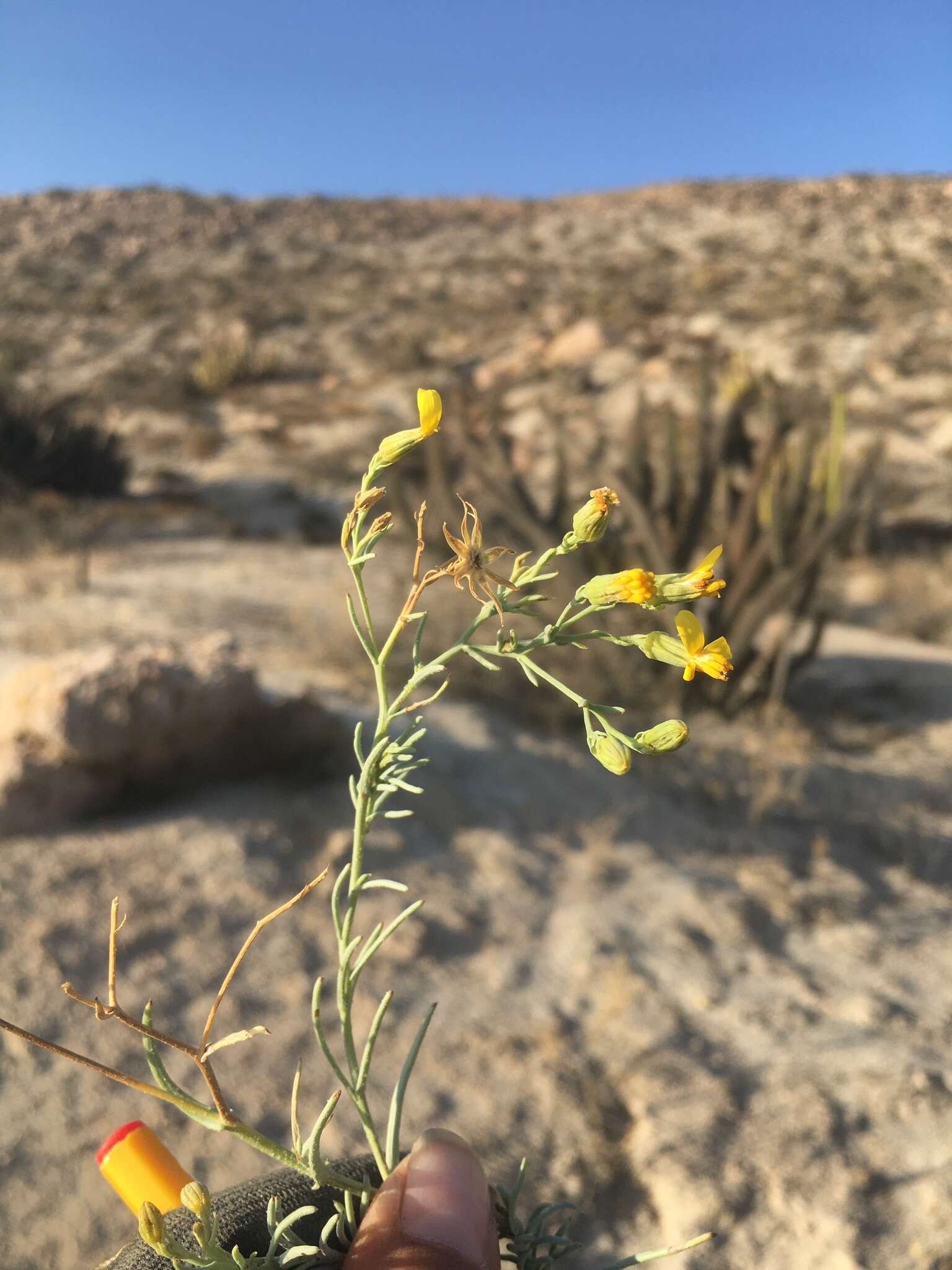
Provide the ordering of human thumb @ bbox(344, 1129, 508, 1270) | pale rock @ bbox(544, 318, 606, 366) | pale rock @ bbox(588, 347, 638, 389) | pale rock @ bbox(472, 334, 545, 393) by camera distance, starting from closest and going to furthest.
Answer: human thumb @ bbox(344, 1129, 508, 1270) → pale rock @ bbox(588, 347, 638, 389) → pale rock @ bbox(472, 334, 545, 393) → pale rock @ bbox(544, 318, 606, 366)

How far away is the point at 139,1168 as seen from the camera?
2.58 feet

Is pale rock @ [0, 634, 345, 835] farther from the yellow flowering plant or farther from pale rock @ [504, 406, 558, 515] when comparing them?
pale rock @ [504, 406, 558, 515]

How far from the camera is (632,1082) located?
75.2 inches

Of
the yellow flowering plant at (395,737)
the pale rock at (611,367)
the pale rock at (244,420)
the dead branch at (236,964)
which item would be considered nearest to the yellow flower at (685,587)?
the yellow flowering plant at (395,737)

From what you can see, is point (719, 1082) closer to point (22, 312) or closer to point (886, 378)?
point (886, 378)

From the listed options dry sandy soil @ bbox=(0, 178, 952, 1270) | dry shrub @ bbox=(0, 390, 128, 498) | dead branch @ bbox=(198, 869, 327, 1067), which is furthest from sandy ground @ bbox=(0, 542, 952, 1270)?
dry shrub @ bbox=(0, 390, 128, 498)

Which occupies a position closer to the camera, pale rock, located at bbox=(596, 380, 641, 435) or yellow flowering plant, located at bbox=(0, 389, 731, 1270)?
yellow flowering plant, located at bbox=(0, 389, 731, 1270)

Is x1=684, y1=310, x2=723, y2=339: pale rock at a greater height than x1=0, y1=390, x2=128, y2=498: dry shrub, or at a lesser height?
greater

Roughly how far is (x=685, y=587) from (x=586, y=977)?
1.77 metres

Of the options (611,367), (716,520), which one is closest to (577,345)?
(611,367)

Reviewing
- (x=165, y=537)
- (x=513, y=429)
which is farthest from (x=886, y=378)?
(x=165, y=537)

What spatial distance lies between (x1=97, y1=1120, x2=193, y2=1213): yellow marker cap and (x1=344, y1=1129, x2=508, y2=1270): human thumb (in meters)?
0.17

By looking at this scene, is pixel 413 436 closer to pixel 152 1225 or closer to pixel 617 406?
pixel 152 1225

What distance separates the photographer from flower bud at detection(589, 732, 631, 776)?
66cm
